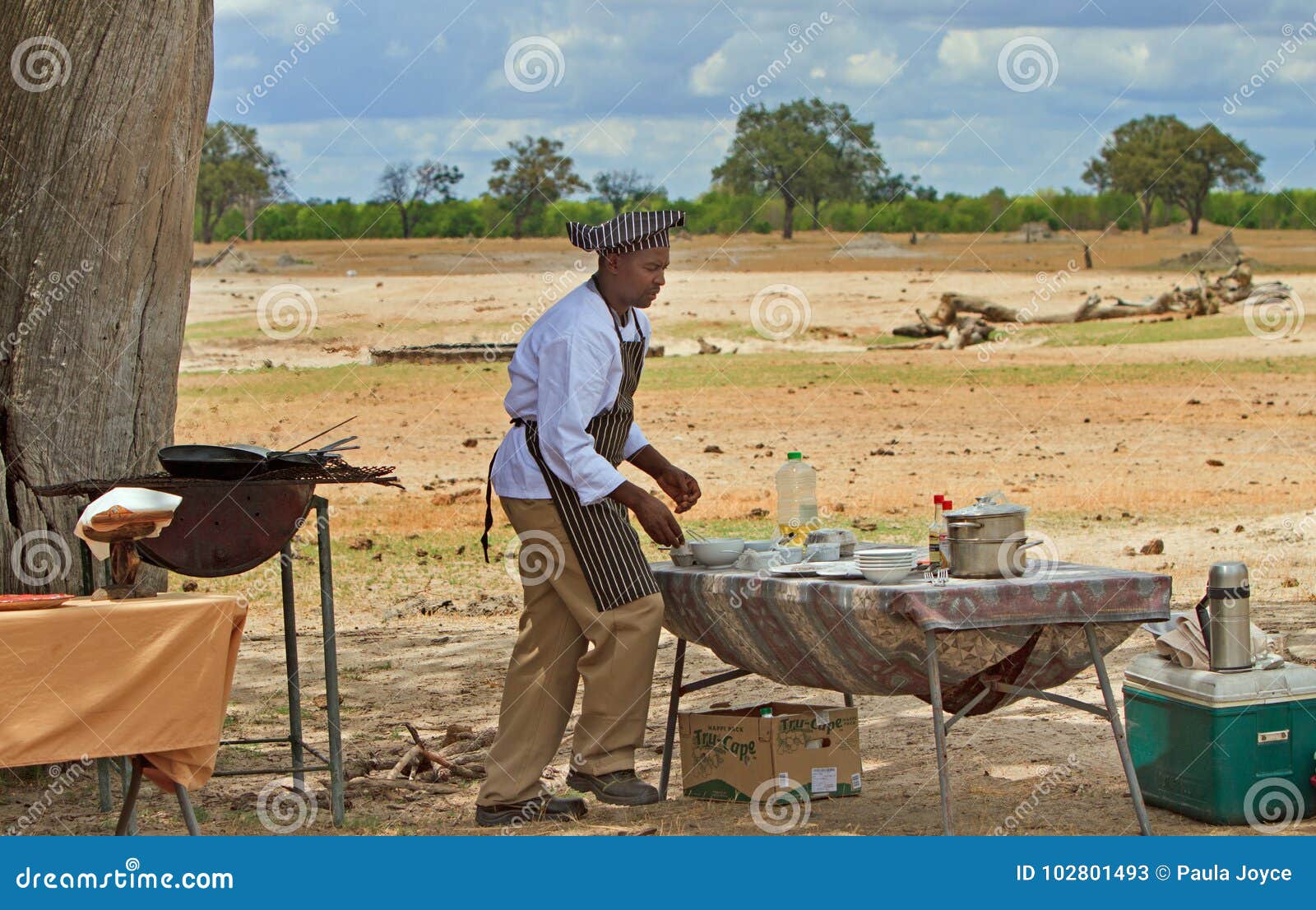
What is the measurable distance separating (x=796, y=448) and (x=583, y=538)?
11.3 m

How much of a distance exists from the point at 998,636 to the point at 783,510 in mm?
1586

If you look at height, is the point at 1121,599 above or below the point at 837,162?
below

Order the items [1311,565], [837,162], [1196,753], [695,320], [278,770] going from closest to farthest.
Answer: [1196,753]
[278,770]
[1311,565]
[695,320]
[837,162]

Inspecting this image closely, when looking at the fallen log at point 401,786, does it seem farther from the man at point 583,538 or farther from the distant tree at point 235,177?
the distant tree at point 235,177

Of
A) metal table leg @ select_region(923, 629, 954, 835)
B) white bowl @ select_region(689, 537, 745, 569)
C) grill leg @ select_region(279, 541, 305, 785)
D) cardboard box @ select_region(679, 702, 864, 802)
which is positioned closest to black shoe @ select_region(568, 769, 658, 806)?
cardboard box @ select_region(679, 702, 864, 802)

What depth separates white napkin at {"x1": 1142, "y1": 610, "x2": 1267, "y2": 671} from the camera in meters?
5.71

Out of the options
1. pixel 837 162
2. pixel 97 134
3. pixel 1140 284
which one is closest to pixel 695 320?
pixel 1140 284

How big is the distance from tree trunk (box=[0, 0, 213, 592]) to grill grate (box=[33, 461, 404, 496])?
1.10 metres

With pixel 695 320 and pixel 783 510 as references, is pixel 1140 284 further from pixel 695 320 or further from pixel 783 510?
pixel 783 510

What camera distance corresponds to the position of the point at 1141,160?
55.7 m

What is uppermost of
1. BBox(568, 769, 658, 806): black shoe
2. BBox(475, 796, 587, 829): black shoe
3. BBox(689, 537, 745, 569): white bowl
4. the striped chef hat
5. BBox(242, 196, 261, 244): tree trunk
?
BBox(242, 196, 261, 244): tree trunk

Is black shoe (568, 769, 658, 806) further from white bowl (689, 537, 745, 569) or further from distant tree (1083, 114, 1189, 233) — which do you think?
distant tree (1083, 114, 1189, 233)

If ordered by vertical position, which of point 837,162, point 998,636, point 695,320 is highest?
point 837,162

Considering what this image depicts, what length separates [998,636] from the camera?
207 inches
